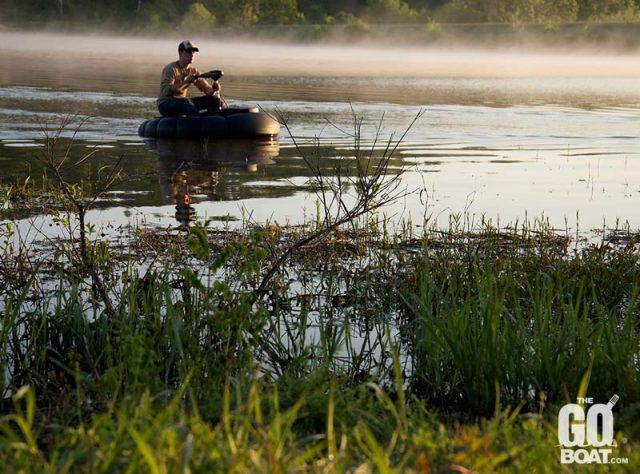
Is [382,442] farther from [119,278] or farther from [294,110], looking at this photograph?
[294,110]

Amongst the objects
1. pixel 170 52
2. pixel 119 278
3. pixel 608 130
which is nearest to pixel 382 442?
pixel 119 278

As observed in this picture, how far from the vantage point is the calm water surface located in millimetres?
10992

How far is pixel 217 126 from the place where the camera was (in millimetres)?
16406

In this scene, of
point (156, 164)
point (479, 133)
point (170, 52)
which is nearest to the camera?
point (156, 164)

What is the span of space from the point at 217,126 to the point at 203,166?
7.62ft

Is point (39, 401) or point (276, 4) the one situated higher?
point (276, 4)

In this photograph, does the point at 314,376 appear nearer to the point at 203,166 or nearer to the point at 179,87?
the point at 203,166

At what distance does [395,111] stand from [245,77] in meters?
15.8

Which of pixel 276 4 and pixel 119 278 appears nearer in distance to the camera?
pixel 119 278

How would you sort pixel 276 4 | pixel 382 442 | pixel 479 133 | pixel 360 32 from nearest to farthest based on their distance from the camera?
1. pixel 382 442
2. pixel 479 133
3. pixel 360 32
4. pixel 276 4

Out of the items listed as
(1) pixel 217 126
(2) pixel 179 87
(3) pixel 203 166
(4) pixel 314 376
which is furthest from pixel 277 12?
(4) pixel 314 376

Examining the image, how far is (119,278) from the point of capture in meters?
7.30

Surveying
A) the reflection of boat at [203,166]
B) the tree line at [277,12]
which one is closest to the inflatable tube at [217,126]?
the reflection of boat at [203,166]

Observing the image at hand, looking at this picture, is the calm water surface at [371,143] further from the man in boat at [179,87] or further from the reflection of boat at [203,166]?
the man in boat at [179,87]
